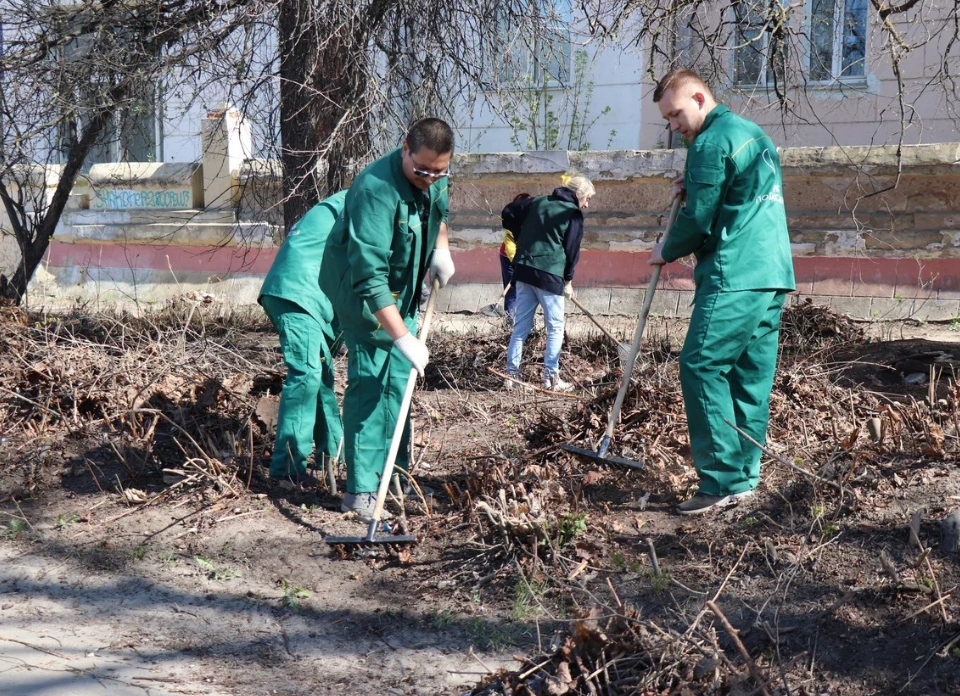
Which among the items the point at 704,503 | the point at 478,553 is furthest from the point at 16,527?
the point at 704,503

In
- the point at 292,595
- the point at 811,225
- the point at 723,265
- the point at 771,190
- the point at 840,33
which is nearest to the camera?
the point at 292,595

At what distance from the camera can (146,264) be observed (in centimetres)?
1129

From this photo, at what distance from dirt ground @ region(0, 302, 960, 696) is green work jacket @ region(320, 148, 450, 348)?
92cm

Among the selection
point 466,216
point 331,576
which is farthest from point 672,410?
point 466,216

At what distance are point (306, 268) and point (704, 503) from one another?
7.11 ft

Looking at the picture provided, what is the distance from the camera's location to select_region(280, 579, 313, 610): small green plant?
380 cm

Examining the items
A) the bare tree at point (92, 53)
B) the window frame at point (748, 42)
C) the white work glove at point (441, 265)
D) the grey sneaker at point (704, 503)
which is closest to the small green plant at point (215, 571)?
the white work glove at point (441, 265)

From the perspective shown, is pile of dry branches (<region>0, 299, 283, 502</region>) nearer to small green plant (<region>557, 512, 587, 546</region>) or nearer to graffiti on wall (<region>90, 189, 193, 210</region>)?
small green plant (<region>557, 512, 587, 546</region>)

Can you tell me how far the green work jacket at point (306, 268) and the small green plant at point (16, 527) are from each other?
1558mm

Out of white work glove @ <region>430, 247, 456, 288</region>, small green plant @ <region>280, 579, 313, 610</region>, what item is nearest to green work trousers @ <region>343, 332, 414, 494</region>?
white work glove @ <region>430, 247, 456, 288</region>

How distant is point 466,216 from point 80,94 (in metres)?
3.71

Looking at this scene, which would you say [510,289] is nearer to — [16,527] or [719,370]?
[719,370]

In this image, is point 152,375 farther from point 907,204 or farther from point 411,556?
point 907,204

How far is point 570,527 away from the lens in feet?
12.9
